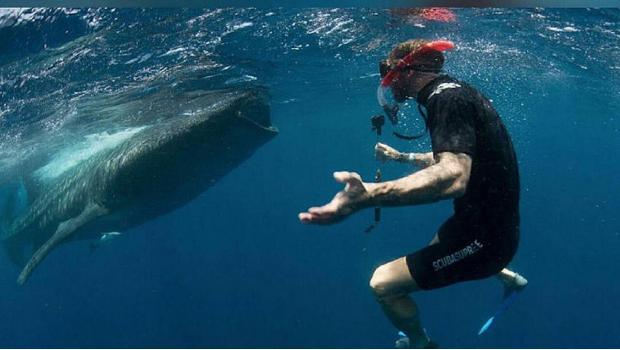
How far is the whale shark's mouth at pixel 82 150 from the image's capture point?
20.7 metres

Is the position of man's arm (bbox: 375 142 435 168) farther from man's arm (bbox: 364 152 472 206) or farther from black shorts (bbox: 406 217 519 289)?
man's arm (bbox: 364 152 472 206)

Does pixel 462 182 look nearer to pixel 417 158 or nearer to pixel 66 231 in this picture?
pixel 417 158

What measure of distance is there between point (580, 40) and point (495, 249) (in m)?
14.5

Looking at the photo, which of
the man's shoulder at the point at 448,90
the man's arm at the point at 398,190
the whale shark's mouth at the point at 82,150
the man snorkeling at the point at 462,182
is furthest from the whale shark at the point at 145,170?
→ the man's arm at the point at 398,190

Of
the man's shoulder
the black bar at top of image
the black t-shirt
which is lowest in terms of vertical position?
the black t-shirt

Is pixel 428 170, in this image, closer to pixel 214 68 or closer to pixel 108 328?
pixel 214 68

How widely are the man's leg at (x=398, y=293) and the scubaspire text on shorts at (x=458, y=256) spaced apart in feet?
0.77

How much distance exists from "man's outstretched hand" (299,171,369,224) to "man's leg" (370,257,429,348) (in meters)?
1.50

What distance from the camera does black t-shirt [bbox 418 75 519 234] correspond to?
3078 millimetres

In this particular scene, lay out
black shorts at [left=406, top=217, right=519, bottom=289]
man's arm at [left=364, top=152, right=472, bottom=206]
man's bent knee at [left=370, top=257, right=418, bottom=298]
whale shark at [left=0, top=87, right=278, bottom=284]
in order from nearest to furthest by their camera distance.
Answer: man's arm at [left=364, top=152, right=472, bottom=206] → black shorts at [left=406, top=217, right=519, bottom=289] → man's bent knee at [left=370, top=257, right=418, bottom=298] → whale shark at [left=0, top=87, right=278, bottom=284]

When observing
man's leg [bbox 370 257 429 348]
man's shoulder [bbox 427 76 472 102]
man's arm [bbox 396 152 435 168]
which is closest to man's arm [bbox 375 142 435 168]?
man's arm [bbox 396 152 435 168]

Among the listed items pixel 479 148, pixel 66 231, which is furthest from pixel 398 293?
pixel 66 231

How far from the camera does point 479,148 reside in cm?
342

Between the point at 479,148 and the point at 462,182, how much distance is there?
81cm
